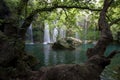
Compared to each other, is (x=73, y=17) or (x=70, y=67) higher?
(x=73, y=17)

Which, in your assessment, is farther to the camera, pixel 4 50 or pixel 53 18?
pixel 53 18

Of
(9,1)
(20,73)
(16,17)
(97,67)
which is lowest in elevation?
(20,73)

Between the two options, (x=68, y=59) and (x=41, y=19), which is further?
(x=68, y=59)

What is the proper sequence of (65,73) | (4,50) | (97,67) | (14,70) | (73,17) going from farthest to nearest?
(73,17), (4,50), (14,70), (97,67), (65,73)

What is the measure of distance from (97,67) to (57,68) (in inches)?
64.0

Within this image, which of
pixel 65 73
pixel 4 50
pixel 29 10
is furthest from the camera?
pixel 29 10

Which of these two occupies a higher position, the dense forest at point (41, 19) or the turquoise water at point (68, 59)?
the dense forest at point (41, 19)

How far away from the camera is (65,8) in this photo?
1609 centimetres

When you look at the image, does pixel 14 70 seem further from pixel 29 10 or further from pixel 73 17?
pixel 73 17

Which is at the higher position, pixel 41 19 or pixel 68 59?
pixel 41 19

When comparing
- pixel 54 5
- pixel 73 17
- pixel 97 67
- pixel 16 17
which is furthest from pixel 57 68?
pixel 73 17

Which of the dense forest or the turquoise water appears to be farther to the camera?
the turquoise water

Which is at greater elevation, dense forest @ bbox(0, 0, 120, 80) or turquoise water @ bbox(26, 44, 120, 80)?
dense forest @ bbox(0, 0, 120, 80)

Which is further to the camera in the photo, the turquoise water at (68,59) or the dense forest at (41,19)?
the turquoise water at (68,59)
